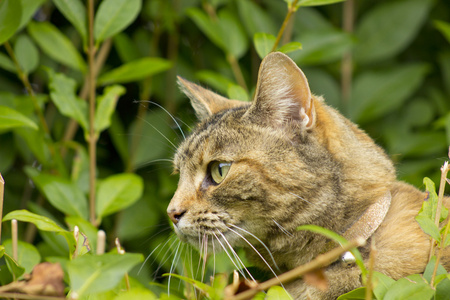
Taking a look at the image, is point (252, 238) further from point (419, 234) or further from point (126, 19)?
point (126, 19)

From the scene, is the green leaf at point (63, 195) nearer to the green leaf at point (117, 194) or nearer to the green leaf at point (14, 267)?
the green leaf at point (117, 194)

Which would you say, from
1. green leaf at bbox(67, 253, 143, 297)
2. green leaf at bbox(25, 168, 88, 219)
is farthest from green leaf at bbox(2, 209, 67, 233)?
green leaf at bbox(25, 168, 88, 219)

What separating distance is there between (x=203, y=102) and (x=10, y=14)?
74 centimetres

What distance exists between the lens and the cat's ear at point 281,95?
1.45 m

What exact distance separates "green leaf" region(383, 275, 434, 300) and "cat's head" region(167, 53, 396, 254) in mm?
452

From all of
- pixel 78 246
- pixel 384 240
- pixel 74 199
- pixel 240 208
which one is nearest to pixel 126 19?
pixel 74 199

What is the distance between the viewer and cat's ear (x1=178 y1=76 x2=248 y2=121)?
191cm

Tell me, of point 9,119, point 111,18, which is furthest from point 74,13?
point 9,119

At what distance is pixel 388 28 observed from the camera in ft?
8.67

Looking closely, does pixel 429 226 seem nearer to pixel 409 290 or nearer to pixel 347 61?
pixel 409 290

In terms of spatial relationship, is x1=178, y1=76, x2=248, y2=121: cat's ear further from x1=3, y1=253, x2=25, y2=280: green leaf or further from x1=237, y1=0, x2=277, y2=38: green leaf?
x1=3, y1=253, x2=25, y2=280: green leaf

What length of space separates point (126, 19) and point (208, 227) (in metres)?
0.82

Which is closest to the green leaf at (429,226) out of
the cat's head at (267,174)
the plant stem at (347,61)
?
the cat's head at (267,174)

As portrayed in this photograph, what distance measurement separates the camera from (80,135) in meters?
2.53
